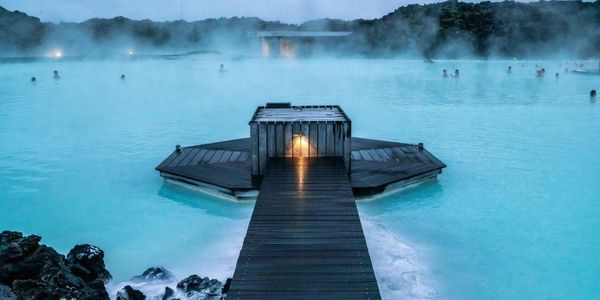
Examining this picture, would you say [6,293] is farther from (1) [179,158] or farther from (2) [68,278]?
(1) [179,158]

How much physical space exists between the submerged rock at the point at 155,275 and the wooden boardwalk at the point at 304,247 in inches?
80.8

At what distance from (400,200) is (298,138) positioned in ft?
9.68

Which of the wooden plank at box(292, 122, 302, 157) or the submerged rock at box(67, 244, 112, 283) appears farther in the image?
the wooden plank at box(292, 122, 302, 157)

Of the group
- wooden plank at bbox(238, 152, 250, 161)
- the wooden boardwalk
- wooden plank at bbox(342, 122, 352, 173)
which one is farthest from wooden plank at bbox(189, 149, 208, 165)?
wooden plank at bbox(342, 122, 352, 173)

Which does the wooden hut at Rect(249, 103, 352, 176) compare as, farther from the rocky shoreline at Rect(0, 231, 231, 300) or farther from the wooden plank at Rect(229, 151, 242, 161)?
the rocky shoreline at Rect(0, 231, 231, 300)

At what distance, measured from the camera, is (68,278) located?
6.81m

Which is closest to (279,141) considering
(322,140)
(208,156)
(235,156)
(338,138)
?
(322,140)

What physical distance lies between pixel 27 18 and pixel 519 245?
159609 mm

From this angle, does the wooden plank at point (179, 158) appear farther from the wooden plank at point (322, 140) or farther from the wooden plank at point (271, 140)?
the wooden plank at point (322, 140)

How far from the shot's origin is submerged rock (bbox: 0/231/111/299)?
6504 millimetres

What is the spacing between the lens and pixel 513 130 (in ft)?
73.0

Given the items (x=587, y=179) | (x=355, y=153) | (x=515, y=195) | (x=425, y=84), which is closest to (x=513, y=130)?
(x=587, y=179)

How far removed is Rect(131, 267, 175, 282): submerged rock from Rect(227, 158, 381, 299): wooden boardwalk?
2052 millimetres

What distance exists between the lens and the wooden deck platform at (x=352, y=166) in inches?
Result: 440
